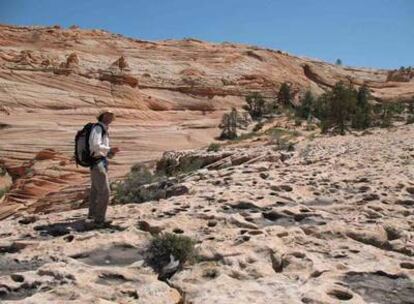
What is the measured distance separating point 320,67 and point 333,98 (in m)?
34.9

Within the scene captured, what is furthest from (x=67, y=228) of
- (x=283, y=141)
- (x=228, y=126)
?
(x=228, y=126)

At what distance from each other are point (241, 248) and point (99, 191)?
2264 millimetres

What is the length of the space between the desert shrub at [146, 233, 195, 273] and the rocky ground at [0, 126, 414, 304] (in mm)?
122

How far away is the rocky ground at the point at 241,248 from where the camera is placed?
5082 mm

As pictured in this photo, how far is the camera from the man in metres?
7.28

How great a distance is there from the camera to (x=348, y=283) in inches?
214

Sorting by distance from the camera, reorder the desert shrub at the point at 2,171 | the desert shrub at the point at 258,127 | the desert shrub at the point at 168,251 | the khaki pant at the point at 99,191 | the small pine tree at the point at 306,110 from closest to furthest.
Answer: the desert shrub at the point at 168,251, the khaki pant at the point at 99,191, the desert shrub at the point at 2,171, the desert shrub at the point at 258,127, the small pine tree at the point at 306,110

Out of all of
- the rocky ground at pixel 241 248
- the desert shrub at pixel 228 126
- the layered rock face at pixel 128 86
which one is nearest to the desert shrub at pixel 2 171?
the layered rock face at pixel 128 86

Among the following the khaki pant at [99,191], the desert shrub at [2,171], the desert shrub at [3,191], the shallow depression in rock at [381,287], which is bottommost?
the desert shrub at [3,191]

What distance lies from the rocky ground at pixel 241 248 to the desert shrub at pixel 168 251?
12cm

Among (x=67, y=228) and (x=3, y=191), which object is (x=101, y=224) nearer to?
(x=67, y=228)

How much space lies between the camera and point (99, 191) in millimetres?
7527

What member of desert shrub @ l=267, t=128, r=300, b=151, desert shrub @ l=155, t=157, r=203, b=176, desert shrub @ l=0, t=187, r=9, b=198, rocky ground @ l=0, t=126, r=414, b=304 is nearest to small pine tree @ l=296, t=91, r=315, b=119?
desert shrub @ l=267, t=128, r=300, b=151

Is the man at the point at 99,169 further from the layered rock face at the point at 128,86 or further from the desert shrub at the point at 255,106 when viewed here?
the desert shrub at the point at 255,106
